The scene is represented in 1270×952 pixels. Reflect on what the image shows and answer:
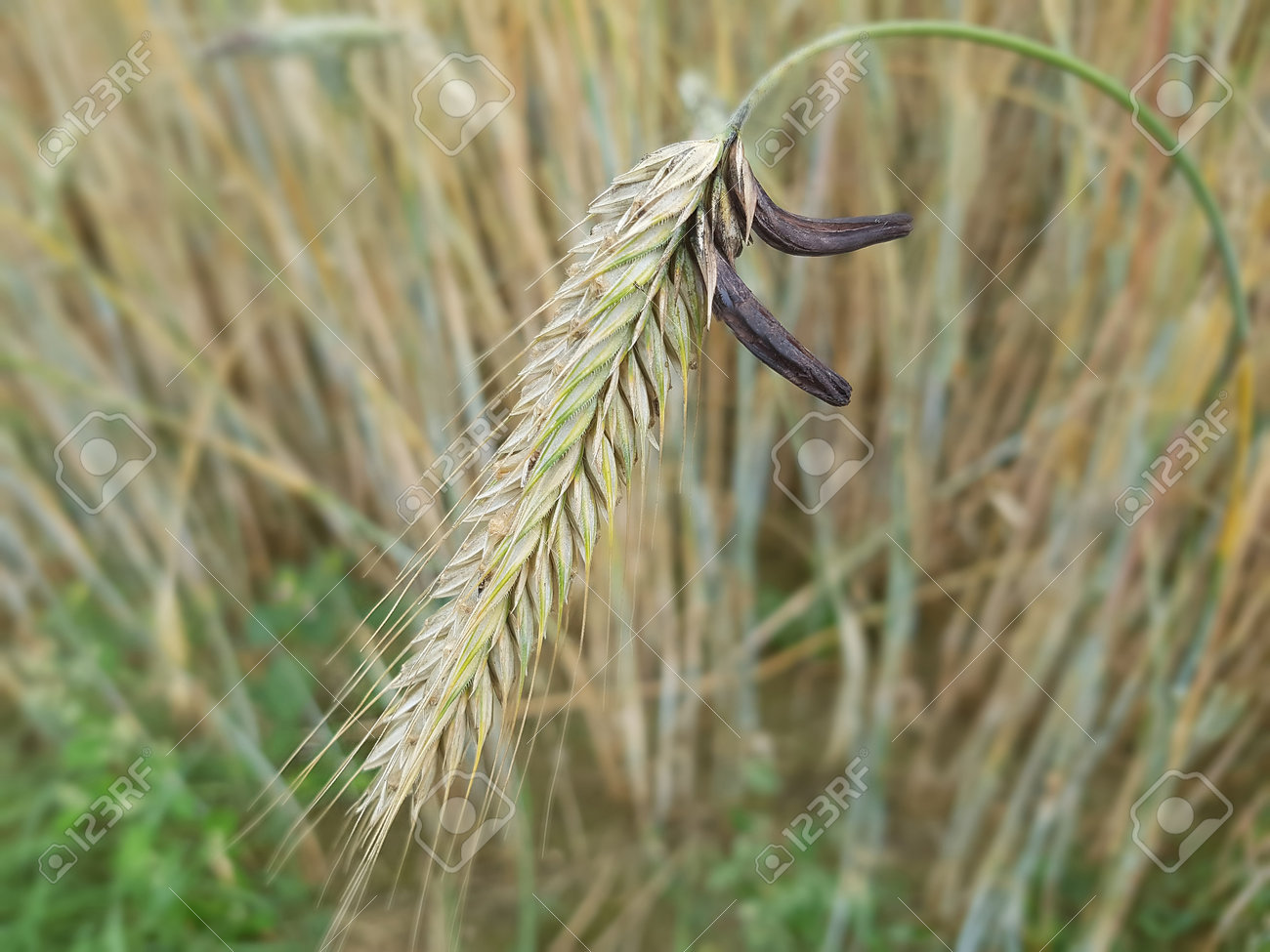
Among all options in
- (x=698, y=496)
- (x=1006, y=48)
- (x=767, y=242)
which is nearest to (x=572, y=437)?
(x=767, y=242)

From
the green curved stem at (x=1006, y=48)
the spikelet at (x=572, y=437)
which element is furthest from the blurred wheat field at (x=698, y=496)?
the spikelet at (x=572, y=437)

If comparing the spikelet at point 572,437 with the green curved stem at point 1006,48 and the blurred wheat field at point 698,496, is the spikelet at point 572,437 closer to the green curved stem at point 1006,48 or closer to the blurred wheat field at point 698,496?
the green curved stem at point 1006,48

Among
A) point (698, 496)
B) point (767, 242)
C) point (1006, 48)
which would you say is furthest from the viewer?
point (698, 496)

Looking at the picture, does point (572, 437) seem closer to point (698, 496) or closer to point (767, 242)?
point (767, 242)

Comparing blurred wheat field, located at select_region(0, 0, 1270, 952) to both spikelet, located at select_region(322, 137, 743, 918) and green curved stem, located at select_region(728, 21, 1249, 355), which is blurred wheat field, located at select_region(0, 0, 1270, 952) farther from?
spikelet, located at select_region(322, 137, 743, 918)

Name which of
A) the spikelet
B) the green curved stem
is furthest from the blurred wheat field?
the spikelet

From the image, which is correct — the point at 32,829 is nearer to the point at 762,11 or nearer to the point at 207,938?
the point at 207,938
